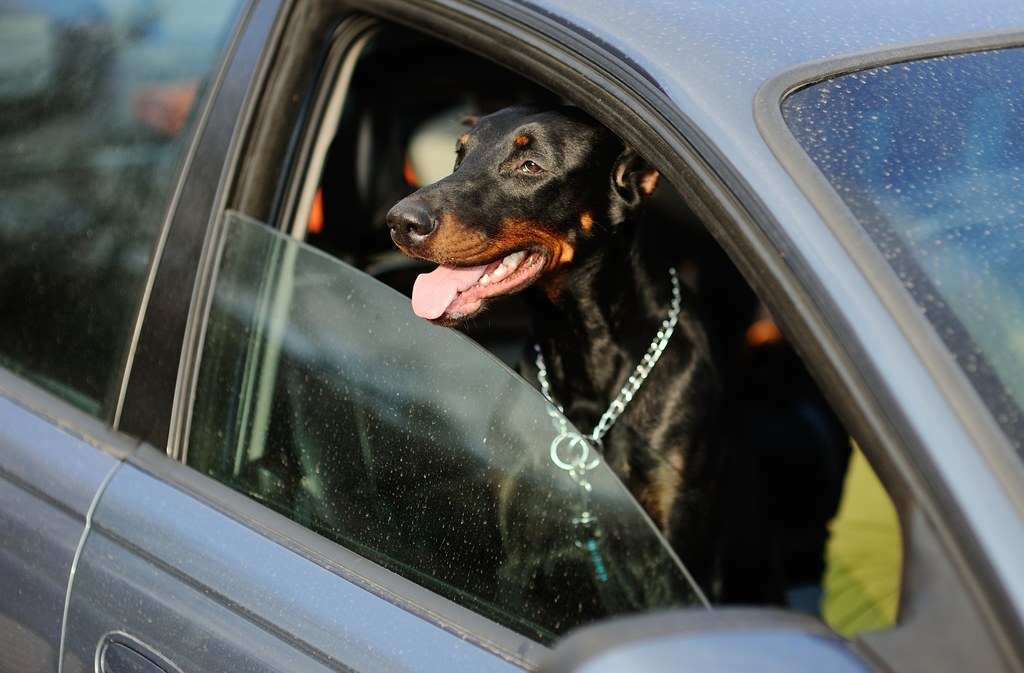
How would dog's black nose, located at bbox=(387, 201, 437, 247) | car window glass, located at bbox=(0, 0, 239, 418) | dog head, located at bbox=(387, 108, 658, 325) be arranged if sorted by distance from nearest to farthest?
car window glass, located at bbox=(0, 0, 239, 418), dog's black nose, located at bbox=(387, 201, 437, 247), dog head, located at bbox=(387, 108, 658, 325)

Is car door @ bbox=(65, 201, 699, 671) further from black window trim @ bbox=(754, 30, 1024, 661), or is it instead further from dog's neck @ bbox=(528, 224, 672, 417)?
dog's neck @ bbox=(528, 224, 672, 417)

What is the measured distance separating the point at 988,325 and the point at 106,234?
55.9 inches

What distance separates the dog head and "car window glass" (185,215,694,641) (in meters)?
0.58

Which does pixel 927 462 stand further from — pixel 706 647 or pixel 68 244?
pixel 68 244

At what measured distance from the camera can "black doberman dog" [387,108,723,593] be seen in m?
2.53

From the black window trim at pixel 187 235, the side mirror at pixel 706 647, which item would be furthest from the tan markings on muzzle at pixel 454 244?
the side mirror at pixel 706 647

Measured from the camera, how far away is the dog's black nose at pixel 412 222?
2293mm

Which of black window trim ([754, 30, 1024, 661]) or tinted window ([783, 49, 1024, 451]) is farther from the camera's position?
tinted window ([783, 49, 1024, 451])

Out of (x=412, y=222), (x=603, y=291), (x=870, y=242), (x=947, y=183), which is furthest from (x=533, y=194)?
(x=870, y=242)

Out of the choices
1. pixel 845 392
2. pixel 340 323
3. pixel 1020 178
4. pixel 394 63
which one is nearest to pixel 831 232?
pixel 845 392

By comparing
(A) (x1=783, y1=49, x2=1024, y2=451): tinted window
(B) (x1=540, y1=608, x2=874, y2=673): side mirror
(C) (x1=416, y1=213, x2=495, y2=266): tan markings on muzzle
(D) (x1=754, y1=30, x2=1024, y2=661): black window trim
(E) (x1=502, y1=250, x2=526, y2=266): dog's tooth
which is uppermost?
(E) (x1=502, y1=250, x2=526, y2=266): dog's tooth

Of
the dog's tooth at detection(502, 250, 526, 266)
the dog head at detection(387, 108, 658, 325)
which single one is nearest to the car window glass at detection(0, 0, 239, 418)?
the dog head at detection(387, 108, 658, 325)

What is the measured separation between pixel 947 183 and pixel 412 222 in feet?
3.66

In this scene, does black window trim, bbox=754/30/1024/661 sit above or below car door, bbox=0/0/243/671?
below
